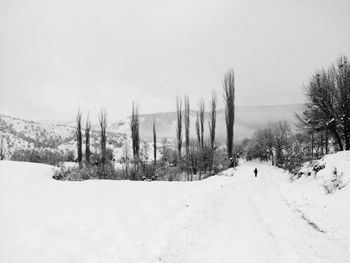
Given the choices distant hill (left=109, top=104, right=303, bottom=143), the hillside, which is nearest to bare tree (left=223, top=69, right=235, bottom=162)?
the hillside

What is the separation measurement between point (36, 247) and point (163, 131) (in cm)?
13236

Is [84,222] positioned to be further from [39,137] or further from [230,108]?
[39,137]

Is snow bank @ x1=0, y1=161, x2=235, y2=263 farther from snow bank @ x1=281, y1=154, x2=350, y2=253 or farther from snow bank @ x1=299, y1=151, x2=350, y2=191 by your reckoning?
snow bank @ x1=299, y1=151, x2=350, y2=191

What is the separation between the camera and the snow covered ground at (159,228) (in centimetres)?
551

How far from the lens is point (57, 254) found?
16.5ft

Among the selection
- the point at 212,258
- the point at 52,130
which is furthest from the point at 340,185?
the point at 52,130

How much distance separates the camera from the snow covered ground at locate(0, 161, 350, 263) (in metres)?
5.51

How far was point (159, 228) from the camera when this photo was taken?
773 centimetres

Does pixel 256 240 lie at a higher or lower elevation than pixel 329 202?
higher

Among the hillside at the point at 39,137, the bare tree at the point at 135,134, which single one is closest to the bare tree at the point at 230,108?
the bare tree at the point at 135,134

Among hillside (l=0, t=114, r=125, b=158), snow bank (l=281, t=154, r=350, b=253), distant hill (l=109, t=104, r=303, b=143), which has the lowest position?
snow bank (l=281, t=154, r=350, b=253)

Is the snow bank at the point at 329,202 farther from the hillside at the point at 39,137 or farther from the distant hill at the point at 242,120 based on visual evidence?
the distant hill at the point at 242,120

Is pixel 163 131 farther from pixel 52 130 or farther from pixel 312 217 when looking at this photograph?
pixel 312 217

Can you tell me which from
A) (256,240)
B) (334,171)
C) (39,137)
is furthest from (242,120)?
(256,240)
